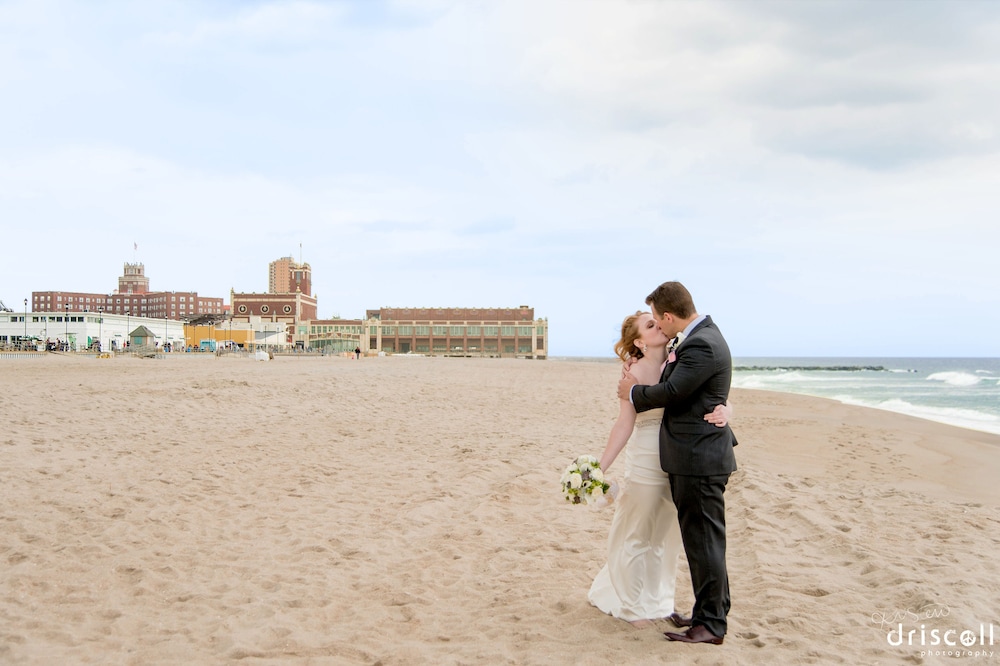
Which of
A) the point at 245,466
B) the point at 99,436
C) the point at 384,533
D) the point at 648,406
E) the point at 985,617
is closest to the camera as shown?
the point at 648,406

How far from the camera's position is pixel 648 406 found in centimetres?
352

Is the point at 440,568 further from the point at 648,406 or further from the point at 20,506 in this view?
the point at 20,506

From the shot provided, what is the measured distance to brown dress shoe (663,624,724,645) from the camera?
3.61 metres

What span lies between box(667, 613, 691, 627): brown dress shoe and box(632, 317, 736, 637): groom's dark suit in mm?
282

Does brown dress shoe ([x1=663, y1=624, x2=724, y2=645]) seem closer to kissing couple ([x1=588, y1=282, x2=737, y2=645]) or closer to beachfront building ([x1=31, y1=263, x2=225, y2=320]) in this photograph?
kissing couple ([x1=588, y1=282, x2=737, y2=645])

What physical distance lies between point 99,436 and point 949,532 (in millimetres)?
10785

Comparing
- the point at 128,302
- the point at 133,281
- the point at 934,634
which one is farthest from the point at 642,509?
the point at 133,281

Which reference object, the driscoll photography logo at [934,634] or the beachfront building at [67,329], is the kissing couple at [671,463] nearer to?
the driscoll photography logo at [934,634]

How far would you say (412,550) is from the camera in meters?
5.46

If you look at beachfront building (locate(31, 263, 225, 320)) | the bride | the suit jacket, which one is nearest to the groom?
the suit jacket

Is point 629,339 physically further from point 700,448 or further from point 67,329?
point 67,329

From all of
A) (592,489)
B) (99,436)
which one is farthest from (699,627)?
(99,436)

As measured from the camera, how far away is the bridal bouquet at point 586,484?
3717mm

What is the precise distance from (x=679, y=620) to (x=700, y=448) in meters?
1.22
